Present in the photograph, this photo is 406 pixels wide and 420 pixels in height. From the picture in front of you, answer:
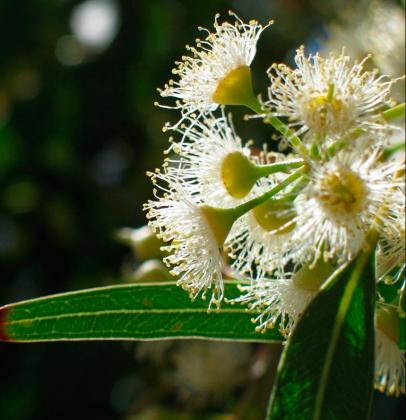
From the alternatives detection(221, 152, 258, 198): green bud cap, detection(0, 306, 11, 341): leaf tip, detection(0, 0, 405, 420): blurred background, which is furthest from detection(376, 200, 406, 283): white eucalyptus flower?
detection(0, 0, 405, 420): blurred background

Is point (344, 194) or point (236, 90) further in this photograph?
point (236, 90)

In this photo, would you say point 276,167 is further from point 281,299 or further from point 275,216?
point 281,299

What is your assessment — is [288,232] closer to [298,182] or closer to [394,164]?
[298,182]

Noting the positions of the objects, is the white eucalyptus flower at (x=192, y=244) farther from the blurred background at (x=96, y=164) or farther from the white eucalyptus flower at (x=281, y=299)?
the blurred background at (x=96, y=164)

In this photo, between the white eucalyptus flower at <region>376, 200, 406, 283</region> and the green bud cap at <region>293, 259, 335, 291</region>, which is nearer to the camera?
the white eucalyptus flower at <region>376, 200, 406, 283</region>

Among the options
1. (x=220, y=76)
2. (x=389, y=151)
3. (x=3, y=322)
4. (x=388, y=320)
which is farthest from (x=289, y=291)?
(x=3, y=322)

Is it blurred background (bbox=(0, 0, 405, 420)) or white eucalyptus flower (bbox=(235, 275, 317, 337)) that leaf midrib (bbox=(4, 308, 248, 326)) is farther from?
blurred background (bbox=(0, 0, 405, 420))
